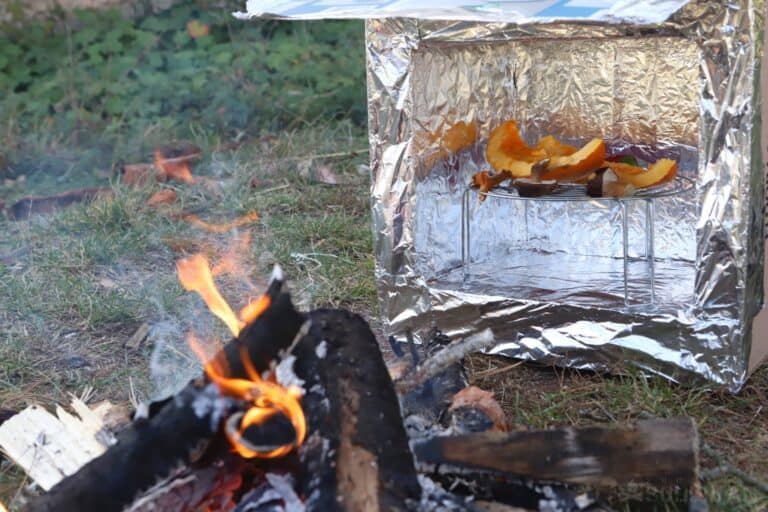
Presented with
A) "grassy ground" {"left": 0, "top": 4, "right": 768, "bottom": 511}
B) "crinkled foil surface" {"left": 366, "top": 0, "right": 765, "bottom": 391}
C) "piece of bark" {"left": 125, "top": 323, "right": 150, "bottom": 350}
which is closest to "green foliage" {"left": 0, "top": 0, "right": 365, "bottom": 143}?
"grassy ground" {"left": 0, "top": 4, "right": 768, "bottom": 511}

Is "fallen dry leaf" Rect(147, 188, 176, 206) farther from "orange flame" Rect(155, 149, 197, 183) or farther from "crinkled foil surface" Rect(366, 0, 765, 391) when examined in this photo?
"crinkled foil surface" Rect(366, 0, 765, 391)

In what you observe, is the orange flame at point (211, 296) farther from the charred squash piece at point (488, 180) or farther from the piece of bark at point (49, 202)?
the piece of bark at point (49, 202)

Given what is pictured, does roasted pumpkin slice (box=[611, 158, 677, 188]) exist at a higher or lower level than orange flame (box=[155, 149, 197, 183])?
higher

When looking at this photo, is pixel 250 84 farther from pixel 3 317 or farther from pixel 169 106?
pixel 3 317

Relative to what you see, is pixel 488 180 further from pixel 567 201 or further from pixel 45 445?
pixel 45 445

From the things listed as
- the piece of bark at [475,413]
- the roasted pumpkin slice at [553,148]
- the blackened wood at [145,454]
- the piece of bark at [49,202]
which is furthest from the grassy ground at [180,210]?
the roasted pumpkin slice at [553,148]

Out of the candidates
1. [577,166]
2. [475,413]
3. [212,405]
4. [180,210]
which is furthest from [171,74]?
[212,405]
